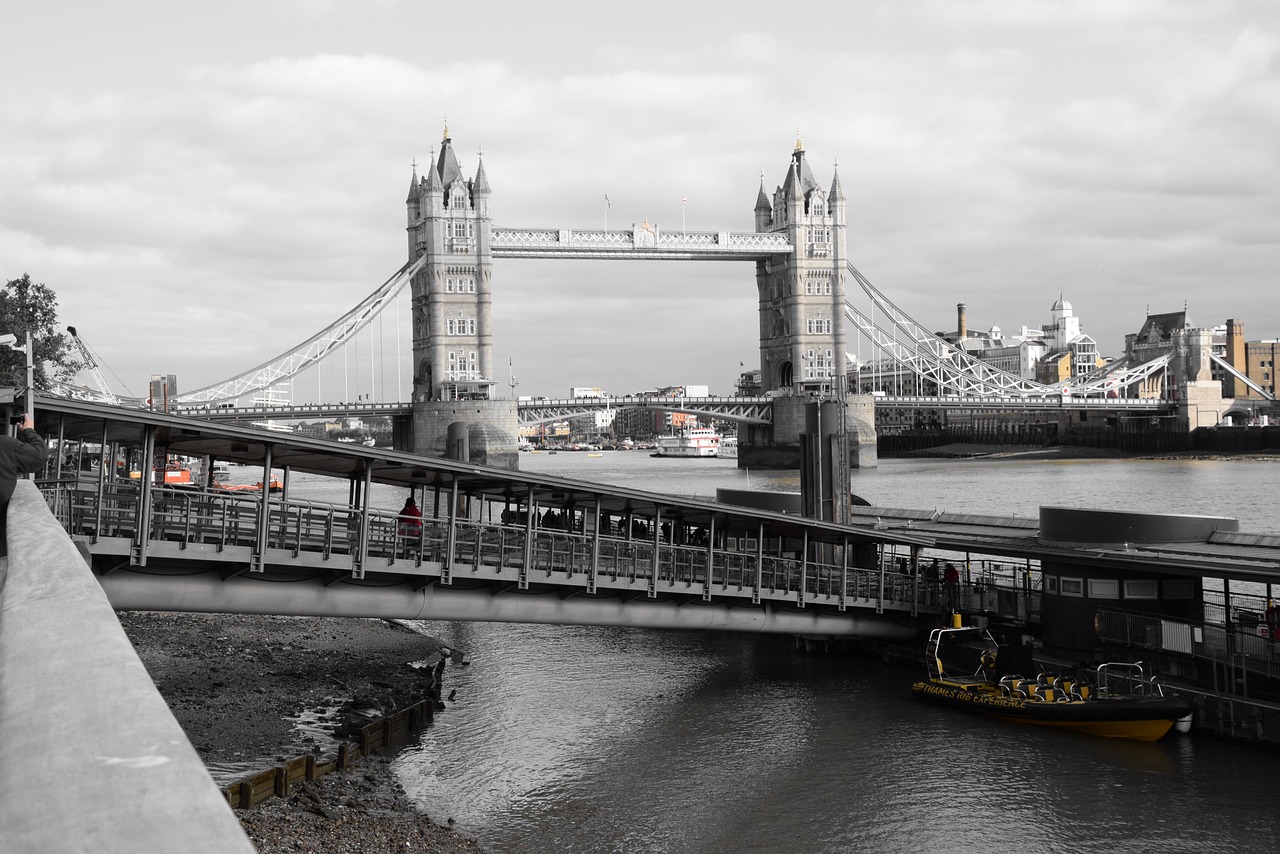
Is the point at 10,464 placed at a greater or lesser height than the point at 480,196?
lesser

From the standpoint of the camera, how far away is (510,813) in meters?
15.0

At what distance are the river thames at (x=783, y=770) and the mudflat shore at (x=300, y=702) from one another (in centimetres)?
86

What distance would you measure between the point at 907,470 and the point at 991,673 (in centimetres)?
7784

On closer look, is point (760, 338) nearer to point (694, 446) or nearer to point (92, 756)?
point (694, 446)

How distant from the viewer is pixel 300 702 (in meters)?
19.3

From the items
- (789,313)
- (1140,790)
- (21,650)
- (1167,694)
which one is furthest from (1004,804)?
(789,313)

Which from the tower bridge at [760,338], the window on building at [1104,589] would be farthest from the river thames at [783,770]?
the tower bridge at [760,338]

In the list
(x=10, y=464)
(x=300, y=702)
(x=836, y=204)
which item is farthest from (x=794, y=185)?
(x=10, y=464)

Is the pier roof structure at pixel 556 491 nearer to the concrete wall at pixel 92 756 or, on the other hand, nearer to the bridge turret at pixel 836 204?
the concrete wall at pixel 92 756

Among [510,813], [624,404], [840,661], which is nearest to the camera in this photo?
[510,813]

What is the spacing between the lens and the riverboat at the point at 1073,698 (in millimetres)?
17438

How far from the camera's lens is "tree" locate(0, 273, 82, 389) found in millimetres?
41219

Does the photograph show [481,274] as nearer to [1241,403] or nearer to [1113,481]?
[1113,481]

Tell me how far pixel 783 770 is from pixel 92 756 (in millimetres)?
16213
